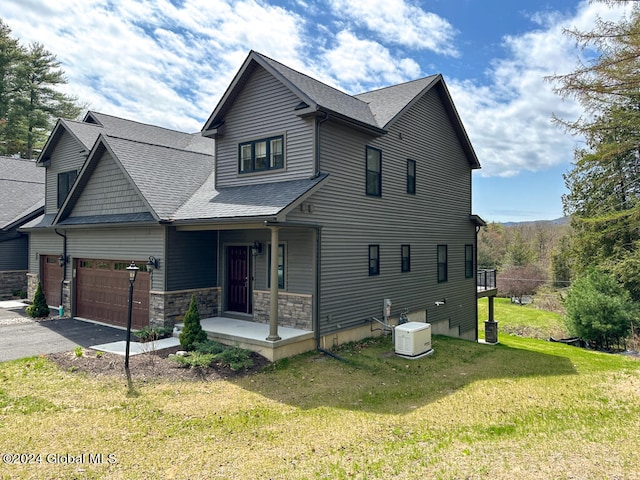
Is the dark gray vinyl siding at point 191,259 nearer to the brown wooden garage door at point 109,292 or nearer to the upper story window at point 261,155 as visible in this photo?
the brown wooden garage door at point 109,292

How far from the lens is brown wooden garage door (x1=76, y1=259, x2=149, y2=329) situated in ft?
40.1

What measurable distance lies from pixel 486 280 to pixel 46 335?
17.1m

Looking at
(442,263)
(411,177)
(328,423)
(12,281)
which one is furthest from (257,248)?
(12,281)

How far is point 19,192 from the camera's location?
21.1m

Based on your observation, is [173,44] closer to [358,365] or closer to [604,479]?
Result: [358,365]

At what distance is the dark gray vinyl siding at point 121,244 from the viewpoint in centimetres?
1154

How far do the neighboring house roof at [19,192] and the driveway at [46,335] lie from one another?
Result: 21.0 feet

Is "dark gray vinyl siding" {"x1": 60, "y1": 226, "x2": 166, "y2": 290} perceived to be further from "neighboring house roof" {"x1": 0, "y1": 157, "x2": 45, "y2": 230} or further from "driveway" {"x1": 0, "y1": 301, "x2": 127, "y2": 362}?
"neighboring house roof" {"x1": 0, "y1": 157, "x2": 45, "y2": 230}

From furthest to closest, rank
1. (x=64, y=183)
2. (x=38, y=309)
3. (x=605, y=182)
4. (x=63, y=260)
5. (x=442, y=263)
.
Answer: (x=605, y=182) < (x=64, y=183) < (x=442, y=263) < (x=63, y=260) < (x=38, y=309)

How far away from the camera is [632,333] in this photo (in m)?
18.7

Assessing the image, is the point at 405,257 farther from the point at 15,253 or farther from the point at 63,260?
the point at 15,253

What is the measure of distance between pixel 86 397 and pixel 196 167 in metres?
9.20

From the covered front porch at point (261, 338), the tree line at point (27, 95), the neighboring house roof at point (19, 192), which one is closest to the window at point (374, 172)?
the covered front porch at point (261, 338)

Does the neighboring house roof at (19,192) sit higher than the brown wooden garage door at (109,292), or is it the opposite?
the neighboring house roof at (19,192)
